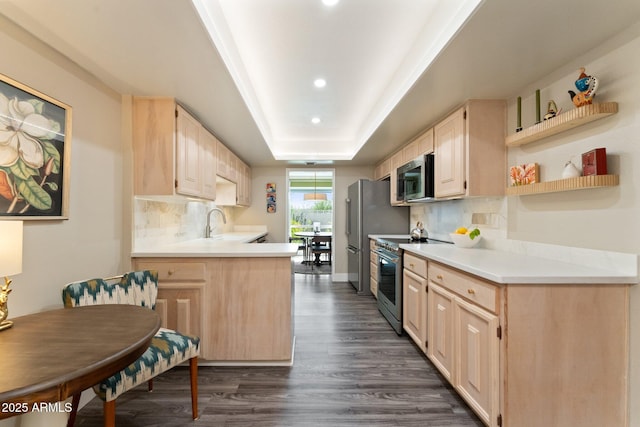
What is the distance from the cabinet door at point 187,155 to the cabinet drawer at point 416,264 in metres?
2.08

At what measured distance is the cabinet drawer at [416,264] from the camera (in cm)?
229

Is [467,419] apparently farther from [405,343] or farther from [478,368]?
[405,343]

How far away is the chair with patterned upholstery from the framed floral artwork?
251cm

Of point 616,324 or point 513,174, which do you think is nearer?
Result: point 616,324

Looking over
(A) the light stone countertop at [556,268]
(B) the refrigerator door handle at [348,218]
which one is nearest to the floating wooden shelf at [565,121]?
(A) the light stone countertop at [556,268]

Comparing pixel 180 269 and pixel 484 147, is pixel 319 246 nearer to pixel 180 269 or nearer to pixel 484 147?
pixel 180 269

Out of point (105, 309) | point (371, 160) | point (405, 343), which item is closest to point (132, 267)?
point (105, 309)

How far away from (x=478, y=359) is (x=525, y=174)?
4.38ft

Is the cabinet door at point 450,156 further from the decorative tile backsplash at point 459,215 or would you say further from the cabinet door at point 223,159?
the cabinet door at point 223,159

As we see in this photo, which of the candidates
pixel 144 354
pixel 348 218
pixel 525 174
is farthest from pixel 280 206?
pixel 525 174

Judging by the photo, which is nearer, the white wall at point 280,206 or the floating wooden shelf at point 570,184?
the floating wooden shelf at point 570,184

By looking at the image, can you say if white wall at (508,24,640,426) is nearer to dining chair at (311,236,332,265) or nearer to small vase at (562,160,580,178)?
small vase at (562,160,580,178)

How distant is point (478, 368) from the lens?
1.57 meters

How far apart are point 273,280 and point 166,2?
181 cm
